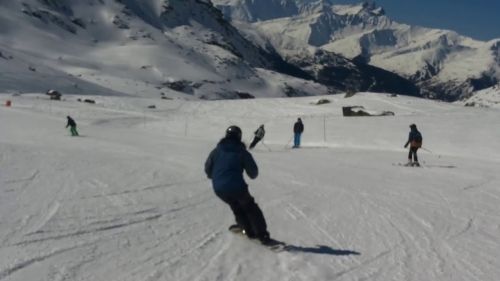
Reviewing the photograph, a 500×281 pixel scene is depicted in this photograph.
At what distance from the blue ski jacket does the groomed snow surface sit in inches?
37.0

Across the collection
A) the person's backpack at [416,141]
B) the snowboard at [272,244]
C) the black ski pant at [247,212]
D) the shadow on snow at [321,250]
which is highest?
the person's backpack at [416,141]

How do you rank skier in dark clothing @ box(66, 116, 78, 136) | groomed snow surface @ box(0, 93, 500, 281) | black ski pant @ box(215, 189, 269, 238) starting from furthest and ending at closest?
skier in dark clothing @ box(66, 116, 78, 136)
black ski pant @ box(215, 189, 269, 238)
groomed snow surface @ box(0, 93, 500, 281)

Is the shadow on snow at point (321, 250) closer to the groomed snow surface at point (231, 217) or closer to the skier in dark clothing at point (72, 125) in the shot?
the groomed snow surface at point (231, 217)

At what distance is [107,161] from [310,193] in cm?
747

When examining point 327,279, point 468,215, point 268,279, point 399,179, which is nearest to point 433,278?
point 327,279

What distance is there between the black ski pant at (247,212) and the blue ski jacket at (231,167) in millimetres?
108

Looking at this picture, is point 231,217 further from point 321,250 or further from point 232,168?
point 232,168

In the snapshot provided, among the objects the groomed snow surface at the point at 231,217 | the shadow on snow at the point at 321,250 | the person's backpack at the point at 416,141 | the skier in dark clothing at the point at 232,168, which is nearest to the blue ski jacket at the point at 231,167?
the skier in dark clothing at the point at 232,168

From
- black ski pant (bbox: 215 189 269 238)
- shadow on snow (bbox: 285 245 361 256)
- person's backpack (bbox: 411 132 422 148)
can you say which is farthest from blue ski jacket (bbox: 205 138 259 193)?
person's backpack (bbox: 411 132 422 148)

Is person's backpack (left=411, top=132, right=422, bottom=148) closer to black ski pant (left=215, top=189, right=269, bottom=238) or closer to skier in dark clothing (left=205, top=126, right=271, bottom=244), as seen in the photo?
black ski pant (left=215, top=189, right=269, bottom=238)

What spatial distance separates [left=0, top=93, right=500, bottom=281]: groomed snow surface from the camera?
25.8 ft

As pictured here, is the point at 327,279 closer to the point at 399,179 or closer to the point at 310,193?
the point at 310,193

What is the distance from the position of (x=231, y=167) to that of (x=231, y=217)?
279cm

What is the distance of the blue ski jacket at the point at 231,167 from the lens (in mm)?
8383
